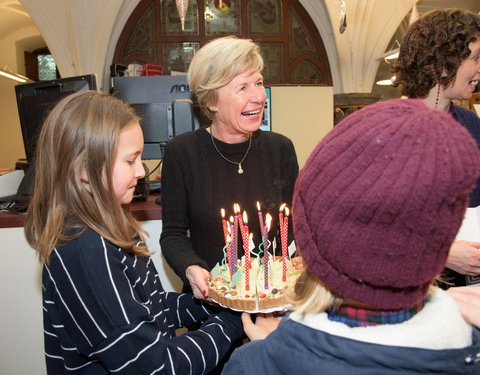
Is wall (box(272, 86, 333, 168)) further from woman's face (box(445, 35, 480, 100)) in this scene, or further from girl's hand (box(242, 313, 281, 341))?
girl's hand (box(242, 313, 281, 341))

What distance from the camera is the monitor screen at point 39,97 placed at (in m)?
2.44

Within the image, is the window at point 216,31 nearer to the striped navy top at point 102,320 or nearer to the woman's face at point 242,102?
the woman's face at point 242,102

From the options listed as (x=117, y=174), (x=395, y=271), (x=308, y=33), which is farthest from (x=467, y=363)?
(x=308, y=33)

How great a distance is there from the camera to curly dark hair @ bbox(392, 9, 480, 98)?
1.43 m

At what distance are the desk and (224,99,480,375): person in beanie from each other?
5.26ft

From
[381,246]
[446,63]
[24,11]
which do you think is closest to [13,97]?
[24,11]

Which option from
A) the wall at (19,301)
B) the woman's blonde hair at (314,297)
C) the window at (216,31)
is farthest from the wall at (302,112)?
the window at (216,31)

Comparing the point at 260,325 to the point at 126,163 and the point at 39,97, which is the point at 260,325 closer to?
the point at 126,163

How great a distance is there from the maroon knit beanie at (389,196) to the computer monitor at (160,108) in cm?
201

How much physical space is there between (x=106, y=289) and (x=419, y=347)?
2.30ft

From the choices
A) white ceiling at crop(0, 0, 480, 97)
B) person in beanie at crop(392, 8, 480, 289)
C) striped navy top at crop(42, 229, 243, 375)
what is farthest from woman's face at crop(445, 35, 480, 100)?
white ceiling at crop(0, 0, 480, 97)

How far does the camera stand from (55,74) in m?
9.13

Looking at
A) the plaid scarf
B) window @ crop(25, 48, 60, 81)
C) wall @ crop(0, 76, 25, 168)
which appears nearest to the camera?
the plaid scarf

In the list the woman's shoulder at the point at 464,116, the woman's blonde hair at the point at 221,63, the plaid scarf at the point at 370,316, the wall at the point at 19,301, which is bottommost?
Answer: the wall at the point at 19,301
